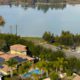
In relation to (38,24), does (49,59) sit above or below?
above

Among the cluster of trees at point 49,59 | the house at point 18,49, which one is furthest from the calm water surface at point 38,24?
the house at point 18,49

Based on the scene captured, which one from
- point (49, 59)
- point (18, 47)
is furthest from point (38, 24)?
point (49, 59)

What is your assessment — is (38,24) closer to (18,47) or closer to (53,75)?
(18,47)

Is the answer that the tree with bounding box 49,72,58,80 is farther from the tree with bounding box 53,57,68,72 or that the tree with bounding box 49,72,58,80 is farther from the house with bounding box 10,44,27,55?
the house with bounding box 10,44,27,55

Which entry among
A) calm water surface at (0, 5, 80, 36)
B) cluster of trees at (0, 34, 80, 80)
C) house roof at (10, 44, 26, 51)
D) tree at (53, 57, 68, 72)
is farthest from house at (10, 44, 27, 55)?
calm water surface at (0, 5, 80, 36)

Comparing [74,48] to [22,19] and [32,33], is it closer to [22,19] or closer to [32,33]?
[32,33]

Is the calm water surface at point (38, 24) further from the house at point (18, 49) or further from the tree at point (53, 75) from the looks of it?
the tree at point (53, 75)

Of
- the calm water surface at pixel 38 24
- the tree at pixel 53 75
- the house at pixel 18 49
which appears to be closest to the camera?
the tree at pixel 53 75

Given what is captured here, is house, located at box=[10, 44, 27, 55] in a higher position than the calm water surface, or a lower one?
higher
